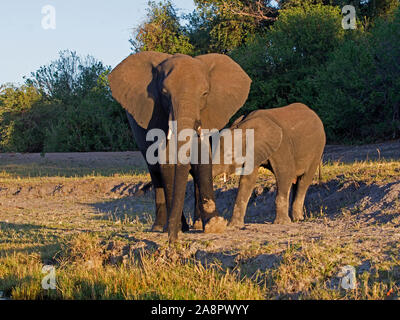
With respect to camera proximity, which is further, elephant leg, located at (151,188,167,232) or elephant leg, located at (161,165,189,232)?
elephant leg, located at (151,188,167,232)

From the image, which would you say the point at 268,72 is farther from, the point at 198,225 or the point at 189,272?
the point at 189,272

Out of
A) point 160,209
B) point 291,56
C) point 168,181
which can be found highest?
point 291,56

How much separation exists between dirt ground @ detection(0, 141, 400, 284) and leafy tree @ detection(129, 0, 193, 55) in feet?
45.6

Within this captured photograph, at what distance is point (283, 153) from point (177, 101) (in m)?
2.86

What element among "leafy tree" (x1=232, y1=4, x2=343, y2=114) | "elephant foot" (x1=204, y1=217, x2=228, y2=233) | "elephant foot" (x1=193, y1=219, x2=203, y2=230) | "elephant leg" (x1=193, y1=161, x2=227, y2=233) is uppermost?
"leafy tree" (x1=232, y1=4, x2=343, y2=114)

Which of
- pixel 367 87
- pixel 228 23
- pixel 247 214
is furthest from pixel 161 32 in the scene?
pixel 247 214

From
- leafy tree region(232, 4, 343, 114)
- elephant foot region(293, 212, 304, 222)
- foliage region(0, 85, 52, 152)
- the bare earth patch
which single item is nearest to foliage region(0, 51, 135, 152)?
foliage region(0, 85, 52, 152)

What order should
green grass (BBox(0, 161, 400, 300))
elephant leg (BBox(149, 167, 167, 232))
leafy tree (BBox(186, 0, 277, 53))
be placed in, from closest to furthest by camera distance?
green grass (BBox(0, 161, 400, 300)), elephant leg (BBox(149, 167, 167, 232)), leafy tree (BBox(186, 0, 277, 53))

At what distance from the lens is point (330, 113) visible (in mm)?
21484

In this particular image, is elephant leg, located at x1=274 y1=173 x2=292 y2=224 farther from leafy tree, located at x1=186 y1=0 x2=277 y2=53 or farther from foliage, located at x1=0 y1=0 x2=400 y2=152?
leafy tree, located at x1=186 y1=0 x2=277 y2=53

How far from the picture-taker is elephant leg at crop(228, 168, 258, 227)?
8867 millimetres

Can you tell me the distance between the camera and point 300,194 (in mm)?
10422
